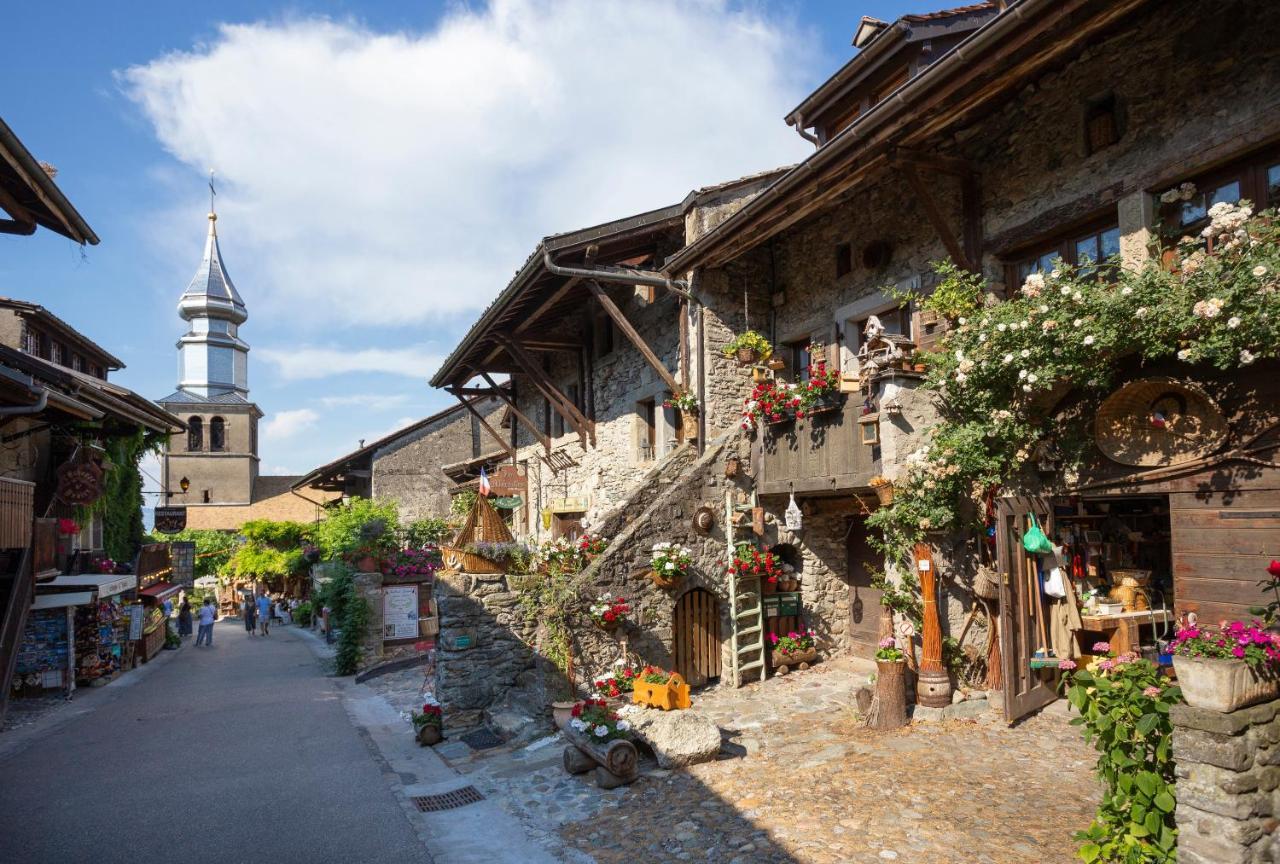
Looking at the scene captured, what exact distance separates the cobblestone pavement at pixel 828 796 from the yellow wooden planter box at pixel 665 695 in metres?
0.61

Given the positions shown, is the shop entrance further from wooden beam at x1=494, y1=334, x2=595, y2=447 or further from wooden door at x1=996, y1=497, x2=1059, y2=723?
wooden beam at x1=494, y1=334, x2=595, y2=447

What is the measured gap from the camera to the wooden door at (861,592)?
38.1ft

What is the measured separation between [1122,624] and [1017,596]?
120 cm

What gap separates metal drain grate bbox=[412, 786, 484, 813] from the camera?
7.38 m

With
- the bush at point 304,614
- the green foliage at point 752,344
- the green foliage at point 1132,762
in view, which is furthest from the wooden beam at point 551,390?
the bush at point 304,614

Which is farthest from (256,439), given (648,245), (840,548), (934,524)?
(934,524)

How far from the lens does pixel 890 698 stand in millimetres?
8016

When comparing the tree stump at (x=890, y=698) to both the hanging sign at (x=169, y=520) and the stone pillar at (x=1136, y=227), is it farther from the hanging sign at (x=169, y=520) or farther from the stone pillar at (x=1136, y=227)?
the hanging sign at (x=169, y=520)

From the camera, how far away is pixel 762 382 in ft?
35.3

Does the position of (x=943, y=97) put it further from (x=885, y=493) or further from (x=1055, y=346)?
(x=885, y=493)

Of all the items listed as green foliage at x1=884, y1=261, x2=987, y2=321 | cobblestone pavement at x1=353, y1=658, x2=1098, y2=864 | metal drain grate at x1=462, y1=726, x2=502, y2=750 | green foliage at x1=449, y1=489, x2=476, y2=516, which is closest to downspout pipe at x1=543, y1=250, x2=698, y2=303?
green foliage at x1=884, y1=261, x2=987, y2=321

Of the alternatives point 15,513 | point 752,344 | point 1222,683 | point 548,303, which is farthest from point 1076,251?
point 15,513

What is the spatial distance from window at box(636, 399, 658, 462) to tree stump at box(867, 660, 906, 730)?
687 centimetres

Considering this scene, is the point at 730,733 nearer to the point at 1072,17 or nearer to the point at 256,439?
the point at 1072,17
